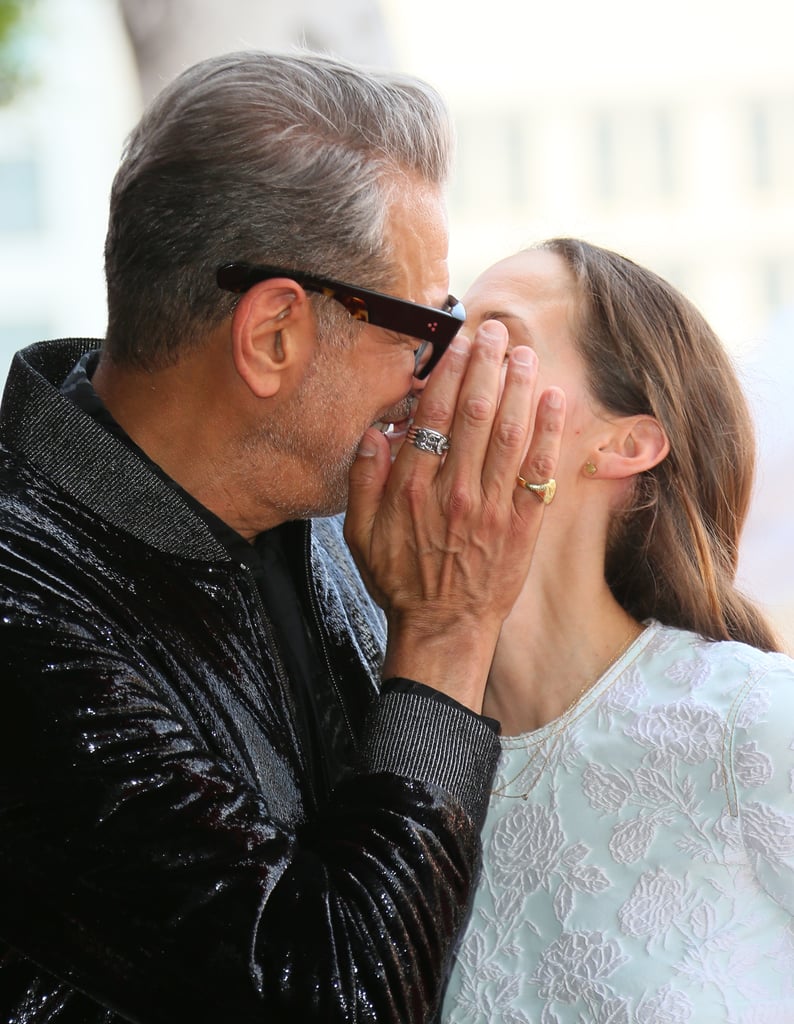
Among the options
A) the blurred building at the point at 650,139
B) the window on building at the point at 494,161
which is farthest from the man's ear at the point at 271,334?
the window on building at the point at 494,161

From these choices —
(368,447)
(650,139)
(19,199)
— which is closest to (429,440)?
(368,447)

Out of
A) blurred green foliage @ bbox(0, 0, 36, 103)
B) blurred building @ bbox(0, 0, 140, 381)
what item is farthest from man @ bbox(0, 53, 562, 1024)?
blurred building @ bbox(0, 0, 140, 381)

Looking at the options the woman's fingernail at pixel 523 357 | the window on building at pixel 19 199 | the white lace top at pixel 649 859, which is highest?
the woman's fingernail at pixel 523 357

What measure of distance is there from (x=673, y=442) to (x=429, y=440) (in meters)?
0.46

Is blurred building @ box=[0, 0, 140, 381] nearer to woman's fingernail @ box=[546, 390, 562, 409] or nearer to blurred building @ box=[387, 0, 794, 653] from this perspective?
blurred building @ box=[387, 0, 794, 653]

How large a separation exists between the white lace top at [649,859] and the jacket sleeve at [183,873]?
1.01 ft

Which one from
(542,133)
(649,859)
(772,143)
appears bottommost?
(772,143)

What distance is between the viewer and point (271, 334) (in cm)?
162

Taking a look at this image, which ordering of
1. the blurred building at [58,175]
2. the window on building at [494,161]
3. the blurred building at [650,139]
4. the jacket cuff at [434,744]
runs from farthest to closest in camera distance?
1. the window on building at [494,161]
2. the blurred building at [650,139]
3. the blurred building at [58,175]
4. the jacket cuff at [434,744]

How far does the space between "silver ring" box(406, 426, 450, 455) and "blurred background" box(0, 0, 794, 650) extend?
45 cm

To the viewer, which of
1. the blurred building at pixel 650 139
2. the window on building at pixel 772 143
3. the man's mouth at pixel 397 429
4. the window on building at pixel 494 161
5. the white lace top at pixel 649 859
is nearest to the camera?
the white lace top at pixel 649 859

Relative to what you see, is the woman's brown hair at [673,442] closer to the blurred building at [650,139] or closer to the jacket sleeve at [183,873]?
the jacket sleeve at [183,873]

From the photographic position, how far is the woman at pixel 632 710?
155 cm

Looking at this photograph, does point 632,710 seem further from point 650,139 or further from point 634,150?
point 650,139
